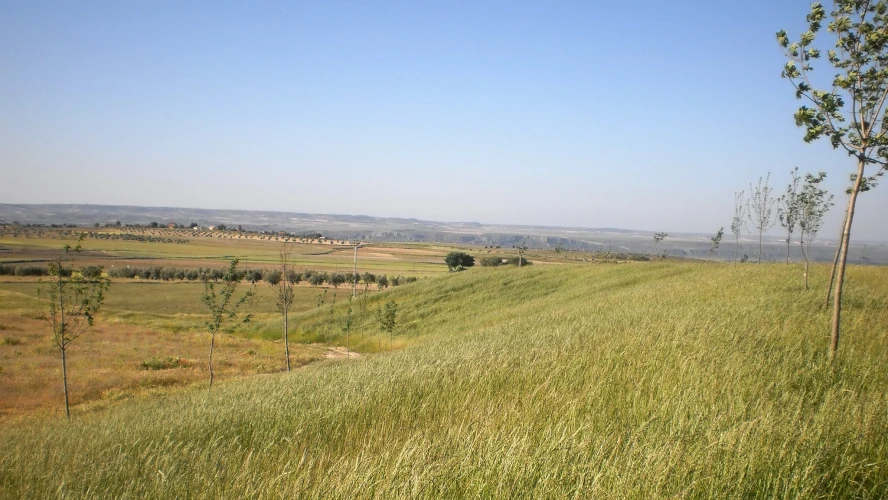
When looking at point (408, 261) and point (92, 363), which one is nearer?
point (92, 363)

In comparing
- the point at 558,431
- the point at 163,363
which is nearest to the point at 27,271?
the point at 163,363

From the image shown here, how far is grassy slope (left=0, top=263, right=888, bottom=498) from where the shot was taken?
3.35m

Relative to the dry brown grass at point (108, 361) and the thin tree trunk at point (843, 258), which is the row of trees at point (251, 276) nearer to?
the dry brown grass at point (108, 361)

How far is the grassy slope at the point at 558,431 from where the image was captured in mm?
3350

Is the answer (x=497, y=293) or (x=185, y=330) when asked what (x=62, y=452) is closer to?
(x=497, y=293)

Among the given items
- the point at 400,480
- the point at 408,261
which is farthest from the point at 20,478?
the point at 408,261

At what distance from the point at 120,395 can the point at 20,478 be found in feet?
70.9

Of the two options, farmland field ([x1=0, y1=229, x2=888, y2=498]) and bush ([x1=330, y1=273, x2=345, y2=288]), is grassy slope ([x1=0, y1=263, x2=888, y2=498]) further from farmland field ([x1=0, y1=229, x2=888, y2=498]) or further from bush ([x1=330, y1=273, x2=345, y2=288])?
bush ([x1=330, y1=273, x2=345, y2=288])

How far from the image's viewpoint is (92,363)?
30.2 metres

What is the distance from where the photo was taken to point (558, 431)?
4.24m

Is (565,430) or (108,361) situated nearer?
(565,430)

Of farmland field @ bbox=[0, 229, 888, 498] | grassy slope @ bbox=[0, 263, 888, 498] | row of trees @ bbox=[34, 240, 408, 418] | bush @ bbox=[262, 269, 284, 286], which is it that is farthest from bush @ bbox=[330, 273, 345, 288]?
grassy slope @ bbox=[0, 263, 888, 498]

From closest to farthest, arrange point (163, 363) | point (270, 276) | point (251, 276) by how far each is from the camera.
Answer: point (163, 363) → point (270, 276) → point (251, 276)

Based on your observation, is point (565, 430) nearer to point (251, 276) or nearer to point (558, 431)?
point (558, 431)
